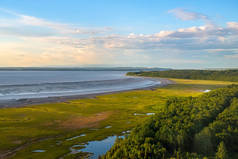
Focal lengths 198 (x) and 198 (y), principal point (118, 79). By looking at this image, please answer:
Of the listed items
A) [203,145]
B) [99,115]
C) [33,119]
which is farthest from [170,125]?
[33,119]

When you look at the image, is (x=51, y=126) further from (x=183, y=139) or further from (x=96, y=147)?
(x=183, y=139)

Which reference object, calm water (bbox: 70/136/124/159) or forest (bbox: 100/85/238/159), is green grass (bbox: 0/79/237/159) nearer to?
calm water (bbox: 70/136/124/159)

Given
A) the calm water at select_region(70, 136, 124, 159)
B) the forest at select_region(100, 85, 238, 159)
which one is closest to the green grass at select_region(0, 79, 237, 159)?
the calm water at select_region(70, 136, 124, 159)

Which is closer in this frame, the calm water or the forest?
the forest

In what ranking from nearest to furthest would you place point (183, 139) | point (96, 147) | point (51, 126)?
point (183, 139) < point (96, 147) < point (51, 126)

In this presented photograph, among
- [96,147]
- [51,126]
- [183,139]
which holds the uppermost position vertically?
[183,139]

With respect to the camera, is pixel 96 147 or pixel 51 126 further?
pixel 51 126

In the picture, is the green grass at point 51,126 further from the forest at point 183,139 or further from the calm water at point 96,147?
the forest at point 183,139

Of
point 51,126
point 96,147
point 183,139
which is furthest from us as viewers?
point 51,126

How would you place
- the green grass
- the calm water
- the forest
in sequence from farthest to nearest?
the green grass < the calm water < the forest

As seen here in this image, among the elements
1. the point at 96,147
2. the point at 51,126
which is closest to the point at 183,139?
the point at 96,147

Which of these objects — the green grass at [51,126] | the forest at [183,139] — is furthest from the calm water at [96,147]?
the forest at [183,139]
